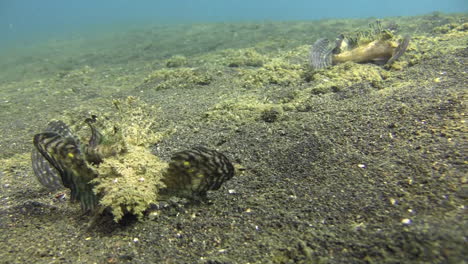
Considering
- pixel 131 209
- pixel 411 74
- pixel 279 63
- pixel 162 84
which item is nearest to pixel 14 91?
pixel 162 84

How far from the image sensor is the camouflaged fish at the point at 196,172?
2.37 metres

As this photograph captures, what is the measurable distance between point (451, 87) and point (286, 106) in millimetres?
2362

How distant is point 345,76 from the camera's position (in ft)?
16.9

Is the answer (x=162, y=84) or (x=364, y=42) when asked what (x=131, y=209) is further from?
(x=364, y=42)

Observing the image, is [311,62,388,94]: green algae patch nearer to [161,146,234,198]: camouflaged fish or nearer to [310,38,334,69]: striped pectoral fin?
[310,38,334,69]: striped pectoral fin

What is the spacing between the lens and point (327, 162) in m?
2.99

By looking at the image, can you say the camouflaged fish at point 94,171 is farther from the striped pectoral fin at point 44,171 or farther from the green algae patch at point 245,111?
the green algae patch at point 245,111

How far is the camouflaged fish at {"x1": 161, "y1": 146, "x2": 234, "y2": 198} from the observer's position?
7.78ft

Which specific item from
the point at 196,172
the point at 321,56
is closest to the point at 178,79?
the point at 321,56

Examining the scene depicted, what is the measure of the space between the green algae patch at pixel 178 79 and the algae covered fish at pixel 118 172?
425 centimetres

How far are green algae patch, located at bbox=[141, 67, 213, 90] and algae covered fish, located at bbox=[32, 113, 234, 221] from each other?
4.25 m

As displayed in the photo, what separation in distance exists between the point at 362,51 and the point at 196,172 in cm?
504

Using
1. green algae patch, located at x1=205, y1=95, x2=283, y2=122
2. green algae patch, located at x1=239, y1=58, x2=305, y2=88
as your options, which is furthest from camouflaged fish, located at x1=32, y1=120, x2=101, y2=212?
green algae patch, located at x1=239, y1=58, x2=305, y2=88

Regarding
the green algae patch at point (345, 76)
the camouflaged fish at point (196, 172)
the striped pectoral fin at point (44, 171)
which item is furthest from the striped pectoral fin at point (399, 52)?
the striped pectoral fin at point (44, 171)
